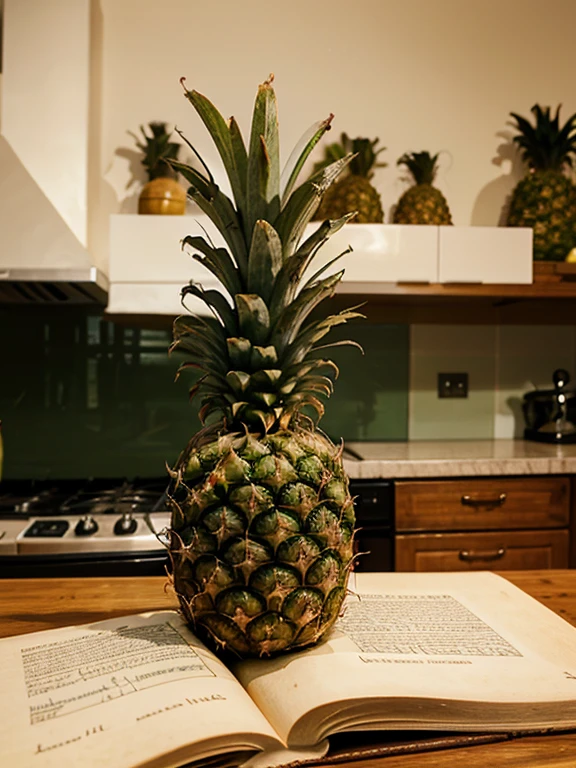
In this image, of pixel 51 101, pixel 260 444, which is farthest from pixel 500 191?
pixel 260 444

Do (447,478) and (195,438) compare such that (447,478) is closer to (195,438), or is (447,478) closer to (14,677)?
(195,438)

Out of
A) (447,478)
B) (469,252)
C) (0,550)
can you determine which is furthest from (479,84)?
(0,550)

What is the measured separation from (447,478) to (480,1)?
199 cm

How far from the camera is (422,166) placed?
2.66 m

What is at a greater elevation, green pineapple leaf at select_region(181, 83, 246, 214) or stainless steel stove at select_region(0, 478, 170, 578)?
green pineapple leaf at select_region(181, 83, 246, 214)

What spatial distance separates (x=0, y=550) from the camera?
1.78 m

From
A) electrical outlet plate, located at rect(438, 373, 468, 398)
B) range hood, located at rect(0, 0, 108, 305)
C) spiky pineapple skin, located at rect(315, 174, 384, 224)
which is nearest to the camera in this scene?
range hood, located at rect(0, 0, 108, 305)

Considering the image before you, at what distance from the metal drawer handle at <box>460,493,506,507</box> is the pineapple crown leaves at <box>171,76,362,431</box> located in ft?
4.93

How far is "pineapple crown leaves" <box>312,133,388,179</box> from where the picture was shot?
8.57 feet

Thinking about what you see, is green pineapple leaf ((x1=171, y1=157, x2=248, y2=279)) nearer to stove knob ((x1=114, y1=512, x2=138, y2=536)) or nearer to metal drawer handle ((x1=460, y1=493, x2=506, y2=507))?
stove knob ((x1=114, y1=512, x2=138, y2=536))

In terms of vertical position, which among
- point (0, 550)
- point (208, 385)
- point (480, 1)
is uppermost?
point (480, 1)

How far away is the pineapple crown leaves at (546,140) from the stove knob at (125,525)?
2.03 meters

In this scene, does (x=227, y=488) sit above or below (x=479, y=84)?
below

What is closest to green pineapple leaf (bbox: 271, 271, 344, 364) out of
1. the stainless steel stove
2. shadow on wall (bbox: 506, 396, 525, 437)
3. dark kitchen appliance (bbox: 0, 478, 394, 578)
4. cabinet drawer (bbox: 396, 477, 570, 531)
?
dark kitchen appliance (bbox: 0, 478, 394, 578)
